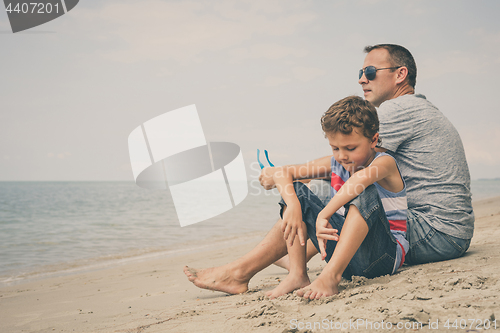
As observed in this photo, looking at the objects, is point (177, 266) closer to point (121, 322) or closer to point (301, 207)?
point (121, 322)

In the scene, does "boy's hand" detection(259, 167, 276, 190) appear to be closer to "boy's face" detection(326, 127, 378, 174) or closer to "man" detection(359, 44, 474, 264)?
"boy's face" detection(326, 127, 378, 174)

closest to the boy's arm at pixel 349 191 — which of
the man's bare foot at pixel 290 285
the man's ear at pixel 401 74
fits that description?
the man's bare foot at pixel 290 285

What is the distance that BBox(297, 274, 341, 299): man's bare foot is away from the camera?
65.5 inches

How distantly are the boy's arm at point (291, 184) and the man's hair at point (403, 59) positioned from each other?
83cm

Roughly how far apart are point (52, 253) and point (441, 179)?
619cm

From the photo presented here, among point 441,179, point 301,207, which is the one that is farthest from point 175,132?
point 441,179

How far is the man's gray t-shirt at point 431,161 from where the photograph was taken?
6.20ft

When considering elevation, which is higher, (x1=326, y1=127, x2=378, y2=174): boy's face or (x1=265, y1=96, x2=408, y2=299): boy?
(x1=326, y1=127, x2=378, y2=174): boy's face

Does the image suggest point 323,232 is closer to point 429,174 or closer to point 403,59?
point 429,174

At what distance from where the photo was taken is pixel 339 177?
201 centimetres

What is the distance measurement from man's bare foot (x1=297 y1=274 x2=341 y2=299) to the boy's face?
607mm

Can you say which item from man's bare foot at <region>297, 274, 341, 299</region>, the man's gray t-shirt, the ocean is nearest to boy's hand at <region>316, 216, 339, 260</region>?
man's bare foot at <region>297, 274, 341, 299</region>

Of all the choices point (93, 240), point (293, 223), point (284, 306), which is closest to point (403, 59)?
point (293, 223)

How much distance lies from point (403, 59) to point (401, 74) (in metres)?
0.10
